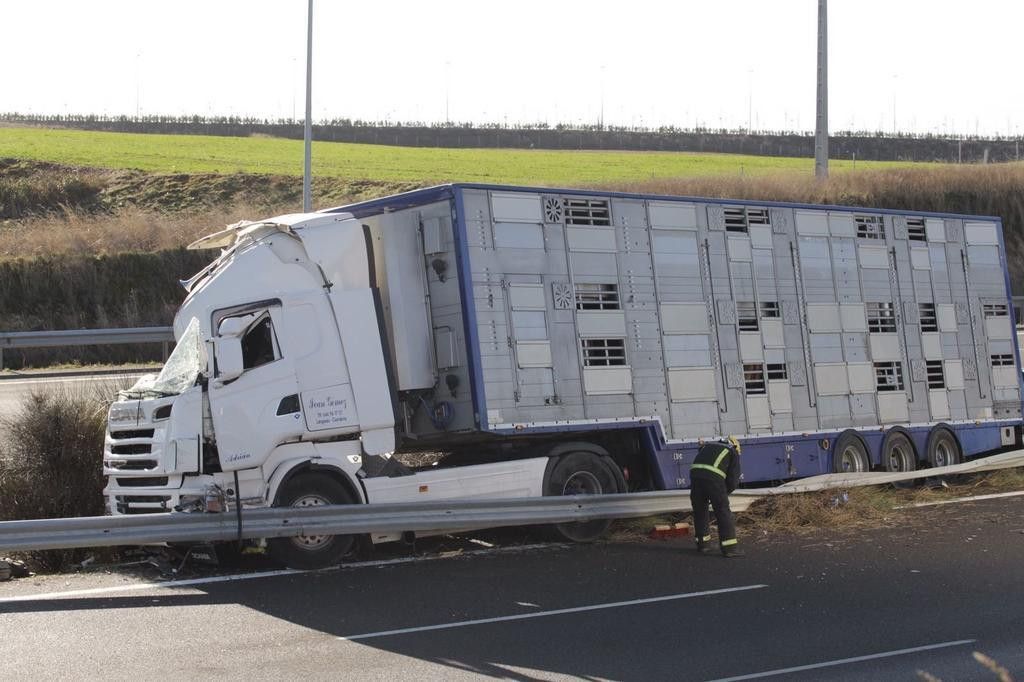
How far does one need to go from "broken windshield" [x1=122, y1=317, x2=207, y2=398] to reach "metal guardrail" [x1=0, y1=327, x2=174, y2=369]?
490 inches

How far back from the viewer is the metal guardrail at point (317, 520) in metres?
11.0

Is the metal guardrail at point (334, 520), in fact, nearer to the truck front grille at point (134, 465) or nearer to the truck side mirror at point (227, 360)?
the truck front grille at point (134, 465)

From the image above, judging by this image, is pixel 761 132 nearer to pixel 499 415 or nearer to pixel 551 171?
pixel 551 171

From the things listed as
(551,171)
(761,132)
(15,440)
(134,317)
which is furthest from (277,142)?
(15,440)

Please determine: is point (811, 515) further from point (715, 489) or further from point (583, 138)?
point (583, 138)

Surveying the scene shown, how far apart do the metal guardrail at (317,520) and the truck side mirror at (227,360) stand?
1.37 metres

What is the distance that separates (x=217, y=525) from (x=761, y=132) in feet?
223

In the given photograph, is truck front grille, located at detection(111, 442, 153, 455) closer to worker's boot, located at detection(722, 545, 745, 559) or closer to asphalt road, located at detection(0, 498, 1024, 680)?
asphalt road, located at detection(0, 498, 1024, 680)

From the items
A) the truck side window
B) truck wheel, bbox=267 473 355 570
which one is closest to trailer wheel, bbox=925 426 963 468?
truck wheel, bbox=267 473 355 570

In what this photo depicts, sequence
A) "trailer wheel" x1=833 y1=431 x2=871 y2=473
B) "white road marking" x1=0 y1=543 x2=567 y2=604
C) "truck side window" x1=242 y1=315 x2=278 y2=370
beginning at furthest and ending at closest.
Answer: "trailer wheel" x1=833 y1=431 x2=871 y2=473 < "truck side window" x1=242 y1=315 x2=278 y2=370 < "white road marking" x1=0 y1=543 x2=567 y2=604

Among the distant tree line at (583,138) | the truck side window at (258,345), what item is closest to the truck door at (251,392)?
the truck side window at (258,345)

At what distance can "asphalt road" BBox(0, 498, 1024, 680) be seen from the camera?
8438 mm

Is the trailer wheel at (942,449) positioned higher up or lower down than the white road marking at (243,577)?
higher up

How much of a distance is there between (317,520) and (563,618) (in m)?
2.97
